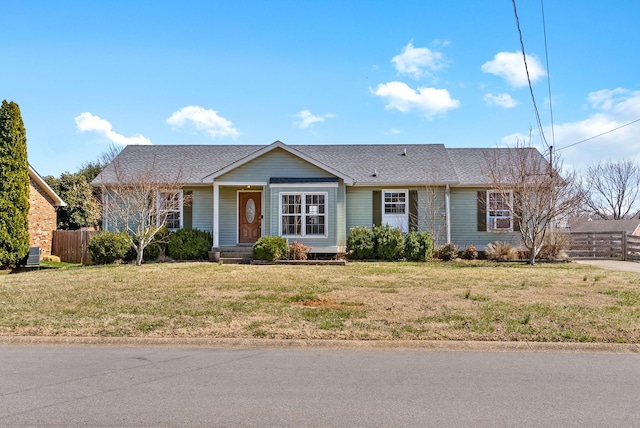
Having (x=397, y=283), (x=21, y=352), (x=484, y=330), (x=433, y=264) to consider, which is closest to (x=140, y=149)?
(x=433, y=264)

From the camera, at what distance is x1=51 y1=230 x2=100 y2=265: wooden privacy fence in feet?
75.5

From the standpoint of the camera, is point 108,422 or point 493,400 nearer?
point 108,422

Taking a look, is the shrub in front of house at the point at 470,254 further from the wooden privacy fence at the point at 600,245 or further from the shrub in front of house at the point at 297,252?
the shrub in front of house at the point at 297,252

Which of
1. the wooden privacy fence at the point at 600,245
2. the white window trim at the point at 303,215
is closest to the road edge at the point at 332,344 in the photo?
the white window trim at the point at 303,215

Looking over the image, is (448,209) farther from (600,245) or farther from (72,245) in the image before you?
(72,245)

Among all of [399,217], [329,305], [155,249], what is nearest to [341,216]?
[399,217]

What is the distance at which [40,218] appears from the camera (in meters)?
25.9

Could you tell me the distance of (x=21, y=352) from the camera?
7.15 meters

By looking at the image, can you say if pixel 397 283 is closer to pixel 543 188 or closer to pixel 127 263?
pixel 543 188

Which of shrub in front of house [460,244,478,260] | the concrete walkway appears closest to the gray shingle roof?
shrub in front of house [460,244,478,260]

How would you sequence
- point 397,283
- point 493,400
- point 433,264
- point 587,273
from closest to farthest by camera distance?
point 493,400, point 397,283, point 587,273, point 433,264

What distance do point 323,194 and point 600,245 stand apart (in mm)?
13301

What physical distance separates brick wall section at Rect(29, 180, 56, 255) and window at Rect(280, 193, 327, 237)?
41.8 feet

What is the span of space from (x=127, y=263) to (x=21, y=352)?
500 inches
